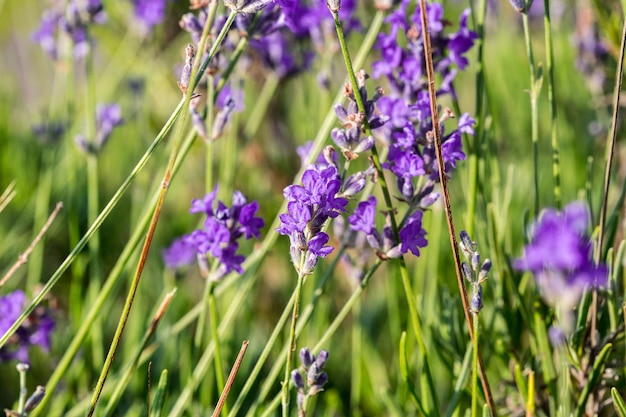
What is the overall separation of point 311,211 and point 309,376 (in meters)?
0.20

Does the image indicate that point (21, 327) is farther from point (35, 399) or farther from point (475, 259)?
point (475, 259)

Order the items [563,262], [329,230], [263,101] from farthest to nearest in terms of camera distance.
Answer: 1. [329,230]
2. [263,101]
3. [563,262]

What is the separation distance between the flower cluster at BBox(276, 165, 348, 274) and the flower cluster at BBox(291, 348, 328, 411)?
11cm

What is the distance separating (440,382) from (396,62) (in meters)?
0.71

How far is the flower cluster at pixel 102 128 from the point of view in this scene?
124 cm

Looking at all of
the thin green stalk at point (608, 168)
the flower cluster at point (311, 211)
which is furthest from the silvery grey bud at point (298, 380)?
the thin green stalk at point (608, 168)

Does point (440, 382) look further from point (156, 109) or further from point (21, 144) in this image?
point (156, 109)

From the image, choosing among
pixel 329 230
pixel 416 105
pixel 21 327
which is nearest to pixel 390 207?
pixel 416 105

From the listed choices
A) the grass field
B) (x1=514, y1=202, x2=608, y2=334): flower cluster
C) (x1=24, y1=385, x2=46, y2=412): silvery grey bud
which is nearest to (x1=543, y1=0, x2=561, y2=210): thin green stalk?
the grass field

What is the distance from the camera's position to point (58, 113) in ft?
5.30

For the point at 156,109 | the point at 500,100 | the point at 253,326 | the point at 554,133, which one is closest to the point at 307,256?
the point at 554,133

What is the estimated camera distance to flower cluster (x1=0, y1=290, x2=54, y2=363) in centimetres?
101

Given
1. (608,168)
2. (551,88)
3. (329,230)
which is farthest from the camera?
(329,230)

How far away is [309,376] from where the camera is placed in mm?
759
